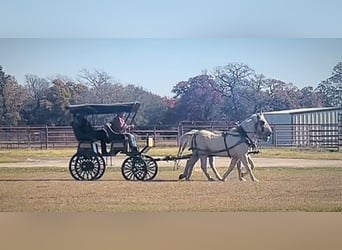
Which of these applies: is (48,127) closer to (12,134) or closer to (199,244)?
(12,134)

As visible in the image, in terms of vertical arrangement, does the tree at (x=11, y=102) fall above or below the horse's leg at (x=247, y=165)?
above

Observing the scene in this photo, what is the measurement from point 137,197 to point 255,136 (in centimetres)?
85

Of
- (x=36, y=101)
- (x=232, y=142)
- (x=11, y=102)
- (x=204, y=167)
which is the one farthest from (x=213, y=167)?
(x=11, y=102)

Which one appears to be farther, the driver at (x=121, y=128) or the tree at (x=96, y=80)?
the driver at (x=121, y=128)

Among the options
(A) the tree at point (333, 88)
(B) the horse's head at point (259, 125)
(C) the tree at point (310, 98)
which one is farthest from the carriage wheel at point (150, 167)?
(A) the tree at point (333, 88)

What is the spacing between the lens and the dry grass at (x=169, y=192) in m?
4.13

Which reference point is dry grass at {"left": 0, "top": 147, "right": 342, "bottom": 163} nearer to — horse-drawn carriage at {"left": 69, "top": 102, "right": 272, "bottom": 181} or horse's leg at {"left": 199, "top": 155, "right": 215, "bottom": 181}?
horse-drawn carriage at {"left": 69, "top": 102, "right": 272, "bottom": 181}

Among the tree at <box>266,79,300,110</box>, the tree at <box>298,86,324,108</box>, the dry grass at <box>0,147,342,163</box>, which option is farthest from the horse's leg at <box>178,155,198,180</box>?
the tree at <box>298,86,324,108</box>

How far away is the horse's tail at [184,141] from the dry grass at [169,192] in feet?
0.42

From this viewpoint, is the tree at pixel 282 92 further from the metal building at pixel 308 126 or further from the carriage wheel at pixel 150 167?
the carriage wheel at pixel 150 167

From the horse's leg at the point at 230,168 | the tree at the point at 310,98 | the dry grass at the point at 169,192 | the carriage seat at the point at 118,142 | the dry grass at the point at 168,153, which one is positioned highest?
the tree at the point at 310,98

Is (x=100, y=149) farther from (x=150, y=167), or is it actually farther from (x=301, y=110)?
(x=301, y=110)

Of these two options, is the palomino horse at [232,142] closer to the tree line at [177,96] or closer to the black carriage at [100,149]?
the tree line at [177,96]

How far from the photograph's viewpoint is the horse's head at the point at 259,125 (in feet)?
14.1
